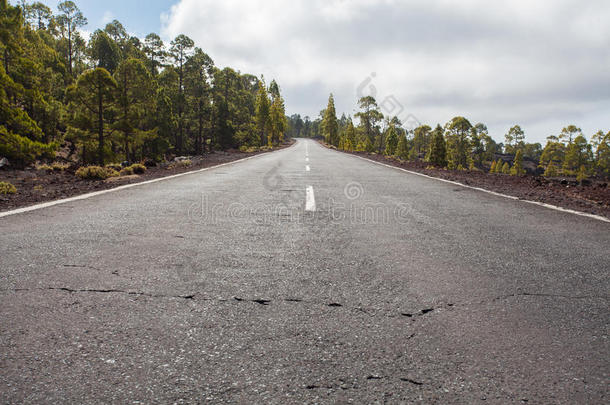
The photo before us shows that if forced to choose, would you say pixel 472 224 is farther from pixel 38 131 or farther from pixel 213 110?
pixel 213 110

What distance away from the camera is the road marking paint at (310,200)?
5.45 meters

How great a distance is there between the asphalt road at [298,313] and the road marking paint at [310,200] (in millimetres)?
1166

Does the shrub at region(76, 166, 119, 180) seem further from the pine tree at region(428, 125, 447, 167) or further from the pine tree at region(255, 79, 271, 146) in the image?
the pine tree at region(255, 79, 271, 146)

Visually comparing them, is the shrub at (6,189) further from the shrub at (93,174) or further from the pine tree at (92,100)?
the pine tree at (92,100)

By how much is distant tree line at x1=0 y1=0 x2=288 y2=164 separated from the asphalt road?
13.8m

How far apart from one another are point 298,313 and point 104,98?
2917 cm

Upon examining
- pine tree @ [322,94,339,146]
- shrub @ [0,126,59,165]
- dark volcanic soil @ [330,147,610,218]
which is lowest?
dark volcanic soil @ [330,147,610,218]

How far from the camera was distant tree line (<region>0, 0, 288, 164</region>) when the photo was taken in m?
15.1

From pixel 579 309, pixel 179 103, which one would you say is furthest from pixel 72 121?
pixel 579 309

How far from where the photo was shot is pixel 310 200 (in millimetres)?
6152

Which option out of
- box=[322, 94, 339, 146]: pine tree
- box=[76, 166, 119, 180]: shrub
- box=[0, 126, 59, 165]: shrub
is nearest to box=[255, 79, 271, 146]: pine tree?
box=[322, 94, 339, 146]: pine tree

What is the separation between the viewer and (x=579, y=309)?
2211 millimetres

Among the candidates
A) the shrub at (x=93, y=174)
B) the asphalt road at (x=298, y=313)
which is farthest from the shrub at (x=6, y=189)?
the asphalt road at (x=298, y=313)

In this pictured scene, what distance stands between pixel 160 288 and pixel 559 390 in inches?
94.1
